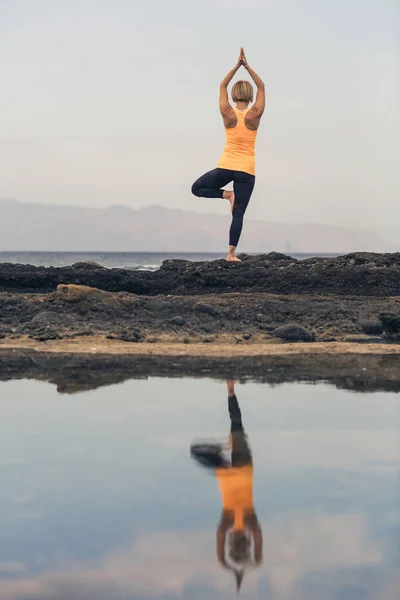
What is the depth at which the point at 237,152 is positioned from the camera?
15.8 m

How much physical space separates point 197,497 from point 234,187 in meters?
11.6

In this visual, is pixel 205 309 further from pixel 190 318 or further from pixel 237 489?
pixel 237 489

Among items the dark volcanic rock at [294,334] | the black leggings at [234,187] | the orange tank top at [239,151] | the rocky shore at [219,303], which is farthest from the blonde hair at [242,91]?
the dark volcanic rock at [294,334]

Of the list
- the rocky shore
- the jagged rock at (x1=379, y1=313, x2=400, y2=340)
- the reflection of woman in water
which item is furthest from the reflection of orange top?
the jagged rock at (x1=379, y1=313, x2=400, y2=340)

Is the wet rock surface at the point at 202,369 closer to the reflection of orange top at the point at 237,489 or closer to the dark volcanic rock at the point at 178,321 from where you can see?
the dark volcanic rock at the point at 178,321

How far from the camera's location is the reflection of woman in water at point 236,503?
12.6ft

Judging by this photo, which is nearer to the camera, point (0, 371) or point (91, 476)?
point (91, 476)

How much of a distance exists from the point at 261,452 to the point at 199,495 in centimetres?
106

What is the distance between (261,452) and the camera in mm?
5754

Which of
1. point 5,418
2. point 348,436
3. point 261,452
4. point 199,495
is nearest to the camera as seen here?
point 199,495

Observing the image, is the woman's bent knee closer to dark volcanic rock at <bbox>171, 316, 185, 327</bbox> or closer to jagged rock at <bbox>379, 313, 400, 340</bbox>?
dark volcanic rock at <bbox>171, 316, 185, 327</bbox>

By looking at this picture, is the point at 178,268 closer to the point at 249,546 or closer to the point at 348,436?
the point at 348,436

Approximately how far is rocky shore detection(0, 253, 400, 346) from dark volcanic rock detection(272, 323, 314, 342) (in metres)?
0.01

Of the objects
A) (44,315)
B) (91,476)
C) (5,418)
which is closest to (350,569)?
(91,476)
